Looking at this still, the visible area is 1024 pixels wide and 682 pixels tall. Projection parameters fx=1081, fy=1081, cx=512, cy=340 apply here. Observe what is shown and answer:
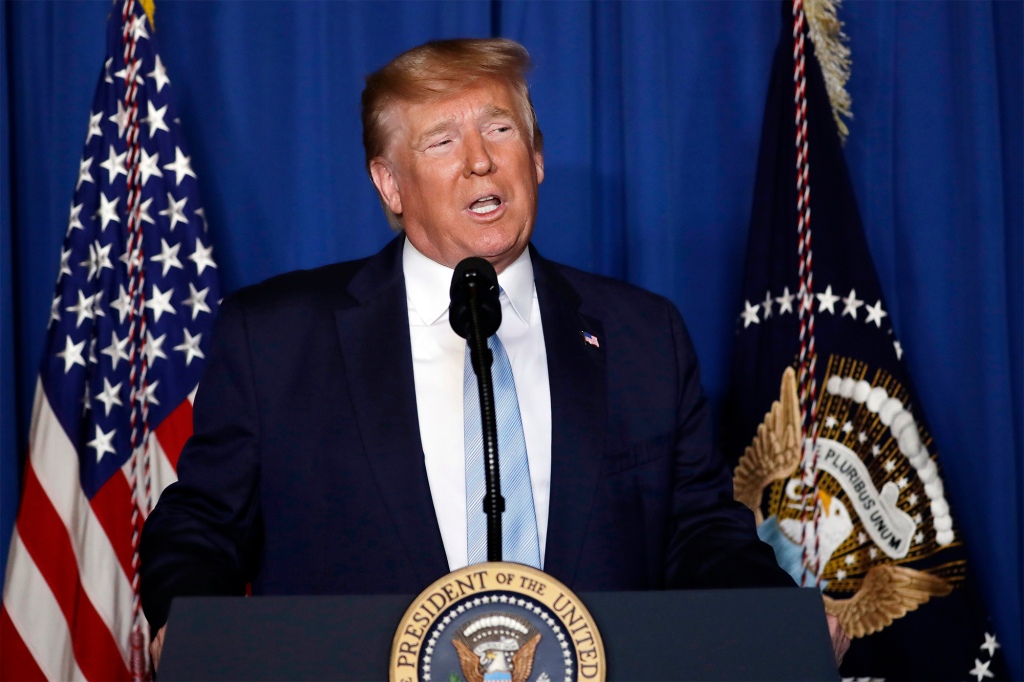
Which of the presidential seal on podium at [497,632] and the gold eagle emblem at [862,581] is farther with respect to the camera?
the gold eagle emblem at [862,581]

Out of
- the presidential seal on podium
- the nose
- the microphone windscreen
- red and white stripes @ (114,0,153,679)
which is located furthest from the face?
red and white stripes @ (114,0,153,679)

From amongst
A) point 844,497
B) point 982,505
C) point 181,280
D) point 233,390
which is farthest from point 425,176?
point 982,505

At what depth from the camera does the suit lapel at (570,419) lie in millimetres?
1646

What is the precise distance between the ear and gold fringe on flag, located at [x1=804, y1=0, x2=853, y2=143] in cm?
140

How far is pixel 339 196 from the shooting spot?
9.55 feet

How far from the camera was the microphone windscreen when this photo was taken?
1.31 m

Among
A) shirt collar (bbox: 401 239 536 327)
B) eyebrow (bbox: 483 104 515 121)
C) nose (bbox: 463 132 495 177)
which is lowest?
shirt collar (bbox: 401 239 536 327)

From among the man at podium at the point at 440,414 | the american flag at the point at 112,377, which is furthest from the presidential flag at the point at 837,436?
the american flag at the point at 112,377

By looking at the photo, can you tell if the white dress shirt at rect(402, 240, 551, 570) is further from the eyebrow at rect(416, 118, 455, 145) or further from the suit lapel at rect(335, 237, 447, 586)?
the eyebrow at rect(416, 118, 455, 145)

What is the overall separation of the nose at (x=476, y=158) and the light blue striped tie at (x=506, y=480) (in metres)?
0.36

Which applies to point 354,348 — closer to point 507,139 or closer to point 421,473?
point 421,473

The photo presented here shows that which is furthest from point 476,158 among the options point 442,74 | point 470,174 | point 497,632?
point 497,632

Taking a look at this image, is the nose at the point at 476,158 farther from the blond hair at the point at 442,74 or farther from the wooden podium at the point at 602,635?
the wooden podium at the point at 602,635

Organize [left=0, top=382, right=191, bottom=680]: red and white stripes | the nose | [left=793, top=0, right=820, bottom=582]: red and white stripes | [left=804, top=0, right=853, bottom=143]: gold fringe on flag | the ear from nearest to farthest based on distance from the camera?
1. the nose
2. the ear
3. [left=0, top=382, right=191, bottom=680]: red and white stripes
4. [left=793, top=0, right=820, bottom=582]: red and white stripes
5. [left=804, top=0, right=853, bottom=143]: gold fringe on flag
